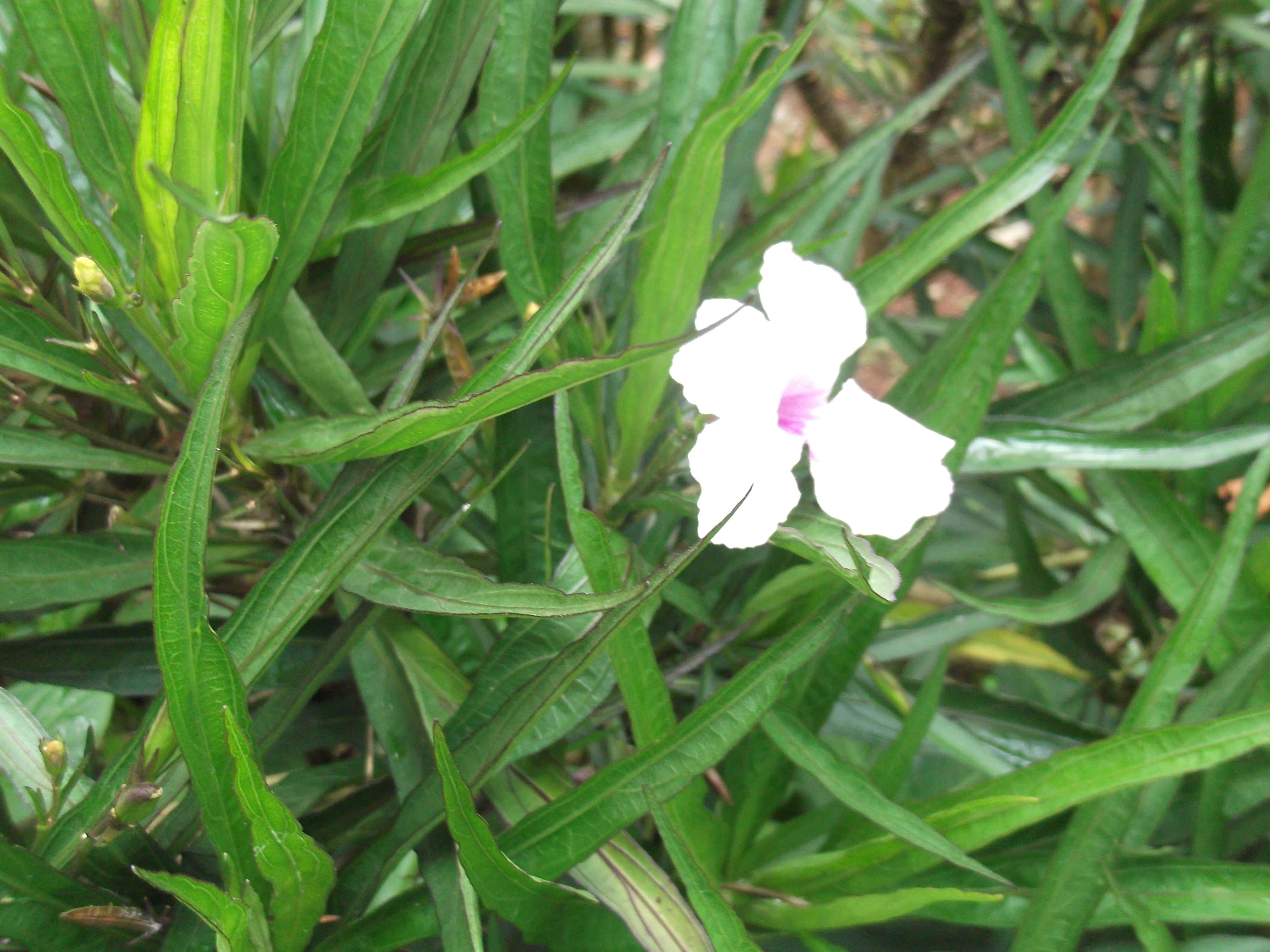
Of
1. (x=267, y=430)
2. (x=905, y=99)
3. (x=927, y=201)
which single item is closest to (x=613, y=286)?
(x=267, y=430)

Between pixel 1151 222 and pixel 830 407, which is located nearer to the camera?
pixel 830 407

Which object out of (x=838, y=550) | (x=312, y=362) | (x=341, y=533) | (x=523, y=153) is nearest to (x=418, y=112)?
(x=523, y=153)

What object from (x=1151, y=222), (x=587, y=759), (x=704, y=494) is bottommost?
(x=587, y=759)

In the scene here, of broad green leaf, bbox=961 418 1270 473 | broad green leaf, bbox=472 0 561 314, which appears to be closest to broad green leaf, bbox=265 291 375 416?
broad green leaf, bbox=472 0 561 314

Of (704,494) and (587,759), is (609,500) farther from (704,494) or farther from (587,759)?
(587,759)

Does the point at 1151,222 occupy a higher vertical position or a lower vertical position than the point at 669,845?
higher

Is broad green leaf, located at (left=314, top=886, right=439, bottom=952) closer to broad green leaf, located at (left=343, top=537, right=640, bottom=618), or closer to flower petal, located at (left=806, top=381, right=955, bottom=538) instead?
broad green leaf, located at (left=343, top=537, right=640, bottom=618)
